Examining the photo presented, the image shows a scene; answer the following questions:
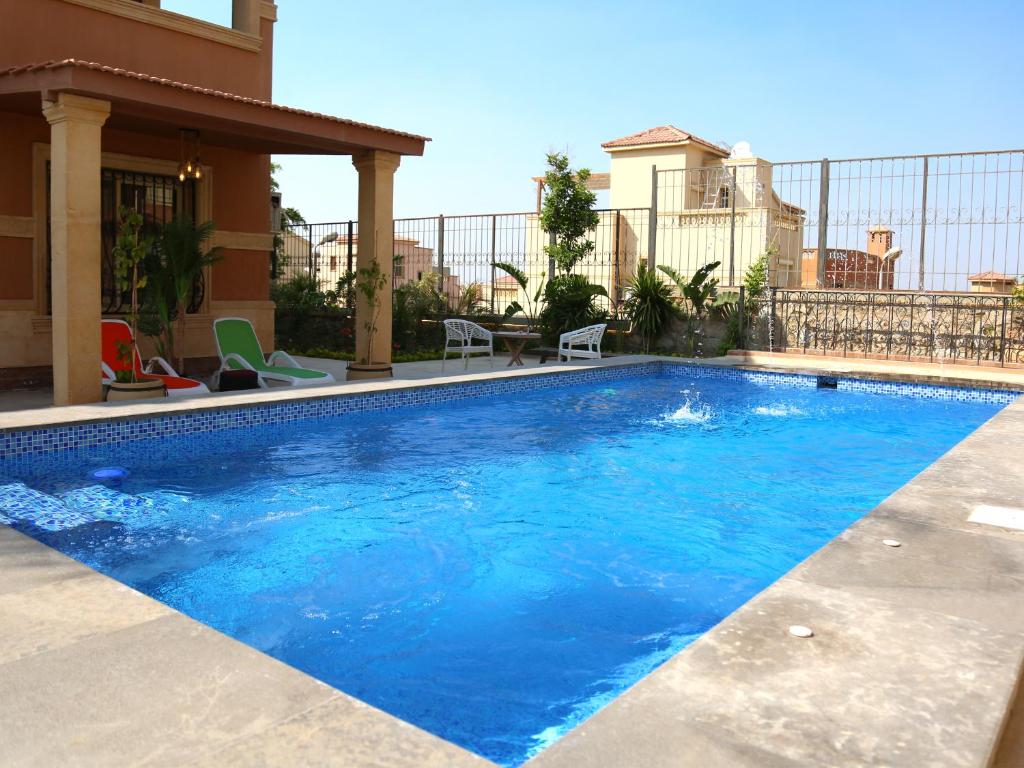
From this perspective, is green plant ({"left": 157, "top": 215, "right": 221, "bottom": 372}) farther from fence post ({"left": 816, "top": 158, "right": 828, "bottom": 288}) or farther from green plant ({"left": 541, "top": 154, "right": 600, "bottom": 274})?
fence post ({"left": 816, "top": 158, "right": 828, "bottom": 288})

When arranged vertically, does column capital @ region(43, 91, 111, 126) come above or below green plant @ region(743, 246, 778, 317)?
above

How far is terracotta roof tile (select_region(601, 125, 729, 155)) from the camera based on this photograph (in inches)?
1148

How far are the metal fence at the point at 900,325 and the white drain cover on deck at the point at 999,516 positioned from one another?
1025cm

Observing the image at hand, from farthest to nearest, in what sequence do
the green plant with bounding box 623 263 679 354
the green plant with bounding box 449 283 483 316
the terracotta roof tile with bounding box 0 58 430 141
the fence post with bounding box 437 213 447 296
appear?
the fence post with bounding box 437 213 447 296, the green plant with bounding box 449 283 483 316, the green plant with bounding box 623 263 679 354, the terracotta roof tile with bounding box 0 58 430 141

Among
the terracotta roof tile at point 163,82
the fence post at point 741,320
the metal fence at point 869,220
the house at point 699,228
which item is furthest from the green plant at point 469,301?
the terracotta roof tile at point 163,82

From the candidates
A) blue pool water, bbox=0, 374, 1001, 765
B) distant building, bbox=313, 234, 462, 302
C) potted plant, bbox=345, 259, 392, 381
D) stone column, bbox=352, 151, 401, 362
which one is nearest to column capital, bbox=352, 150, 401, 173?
stone column, bbox=352, 151, 401, 362

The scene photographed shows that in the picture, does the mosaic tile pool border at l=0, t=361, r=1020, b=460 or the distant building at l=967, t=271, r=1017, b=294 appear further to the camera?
the distant building at l=967, t=271, r=1017, b=294

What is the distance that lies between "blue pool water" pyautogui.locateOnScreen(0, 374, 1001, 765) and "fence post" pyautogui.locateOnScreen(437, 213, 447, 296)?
8835 millimetres

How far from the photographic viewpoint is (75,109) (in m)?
7.68

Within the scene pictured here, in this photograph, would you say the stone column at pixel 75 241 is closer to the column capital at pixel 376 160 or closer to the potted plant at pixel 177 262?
the potted plant at pixel 177 262

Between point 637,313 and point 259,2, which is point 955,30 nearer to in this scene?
point 637,313

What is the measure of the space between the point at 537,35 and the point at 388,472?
44.6 ft

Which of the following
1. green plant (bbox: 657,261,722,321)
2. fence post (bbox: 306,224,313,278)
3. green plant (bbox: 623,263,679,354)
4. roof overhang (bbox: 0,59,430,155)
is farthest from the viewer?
fence post (bbox: 306,224,313,278)

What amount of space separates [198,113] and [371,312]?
3231mm
